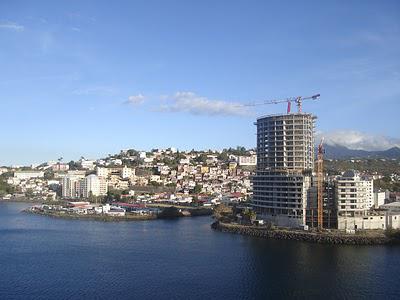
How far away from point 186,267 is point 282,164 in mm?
11356

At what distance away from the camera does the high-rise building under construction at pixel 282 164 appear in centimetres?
2303

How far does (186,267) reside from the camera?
15336 millimetres

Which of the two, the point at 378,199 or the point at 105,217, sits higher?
the point at 378,199

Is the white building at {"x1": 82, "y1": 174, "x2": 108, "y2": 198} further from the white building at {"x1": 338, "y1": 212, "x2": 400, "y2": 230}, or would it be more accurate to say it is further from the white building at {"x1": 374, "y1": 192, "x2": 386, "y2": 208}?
the white building at {"x1": 338, "y1": 212, "x2": 400, "y2": 230}

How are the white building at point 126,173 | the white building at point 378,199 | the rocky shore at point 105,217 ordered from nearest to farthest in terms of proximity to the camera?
1. the white building at point 378,199
2. the rocky shore at point 105,217
3. the white building at point 126,173

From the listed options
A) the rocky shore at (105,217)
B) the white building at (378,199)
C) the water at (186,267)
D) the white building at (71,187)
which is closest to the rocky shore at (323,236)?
the water at (186,267)

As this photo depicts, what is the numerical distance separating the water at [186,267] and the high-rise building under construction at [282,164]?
2.99 meters

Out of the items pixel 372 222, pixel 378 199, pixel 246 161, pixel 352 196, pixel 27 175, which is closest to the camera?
pixel 372 222

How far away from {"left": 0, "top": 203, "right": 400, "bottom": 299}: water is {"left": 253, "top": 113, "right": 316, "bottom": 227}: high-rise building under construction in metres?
2.99

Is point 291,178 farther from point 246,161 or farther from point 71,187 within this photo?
point 246,161

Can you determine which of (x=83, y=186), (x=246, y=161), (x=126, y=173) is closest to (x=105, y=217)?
(x=83, y=186)

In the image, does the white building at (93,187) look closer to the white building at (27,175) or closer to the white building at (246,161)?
the white building at (246,161)

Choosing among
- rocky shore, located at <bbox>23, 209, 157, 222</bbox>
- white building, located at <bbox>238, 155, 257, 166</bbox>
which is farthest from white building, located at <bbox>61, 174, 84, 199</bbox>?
white building, located at <bbox>238, 155, 257, 166</bbox>

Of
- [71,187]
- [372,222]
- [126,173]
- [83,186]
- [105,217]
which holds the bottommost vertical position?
[105,217]
